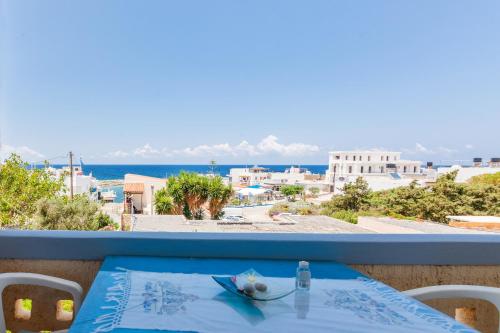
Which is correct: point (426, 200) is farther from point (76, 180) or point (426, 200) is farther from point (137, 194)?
point (76, 180)

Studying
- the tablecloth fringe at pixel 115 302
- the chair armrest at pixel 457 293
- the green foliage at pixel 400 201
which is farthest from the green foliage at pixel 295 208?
the tablecloth fringe at pixel 115 302

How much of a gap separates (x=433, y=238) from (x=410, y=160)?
178 inches

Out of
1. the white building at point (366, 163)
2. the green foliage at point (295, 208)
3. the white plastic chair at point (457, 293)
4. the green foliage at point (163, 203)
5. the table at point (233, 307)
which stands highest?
the white building at point (366, 163)

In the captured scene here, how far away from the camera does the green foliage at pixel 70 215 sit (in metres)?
4.87

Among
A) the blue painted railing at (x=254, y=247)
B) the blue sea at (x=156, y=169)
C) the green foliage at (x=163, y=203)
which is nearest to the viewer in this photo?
the blue painted railing at (x=254, y=247)

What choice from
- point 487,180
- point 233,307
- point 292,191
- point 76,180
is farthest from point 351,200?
point 233,307

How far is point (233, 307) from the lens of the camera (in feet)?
2.76

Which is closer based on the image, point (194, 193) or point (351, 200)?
point (351, 200)

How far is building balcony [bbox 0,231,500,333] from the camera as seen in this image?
1323mm

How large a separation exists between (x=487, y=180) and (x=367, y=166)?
2208mm

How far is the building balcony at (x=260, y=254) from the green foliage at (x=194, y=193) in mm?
6888

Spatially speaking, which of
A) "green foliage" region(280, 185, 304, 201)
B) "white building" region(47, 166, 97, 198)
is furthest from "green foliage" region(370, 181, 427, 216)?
"white building" region(47, 166, 97, 198)

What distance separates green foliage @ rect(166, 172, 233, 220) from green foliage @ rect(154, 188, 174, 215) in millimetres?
78

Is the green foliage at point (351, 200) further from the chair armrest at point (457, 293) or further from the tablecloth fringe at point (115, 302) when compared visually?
the tablecloth fringe at point (115, 302)
